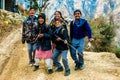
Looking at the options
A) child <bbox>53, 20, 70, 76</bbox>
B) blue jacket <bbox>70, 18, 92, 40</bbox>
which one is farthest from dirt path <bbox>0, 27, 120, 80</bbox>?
blue jacket <bbox>70, 18, 92, 40</bbox>

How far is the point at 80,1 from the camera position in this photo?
127 feet

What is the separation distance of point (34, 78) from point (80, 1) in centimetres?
2904

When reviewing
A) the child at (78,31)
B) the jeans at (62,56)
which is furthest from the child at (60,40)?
the child at (78,31)

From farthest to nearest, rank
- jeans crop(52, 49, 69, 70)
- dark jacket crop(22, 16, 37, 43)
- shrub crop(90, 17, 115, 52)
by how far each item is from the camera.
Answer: shrub crop(90, 17, 115, 52)
dark jacket crop(22, 16, 37, 43)
jeans crop(52, 49, 69, 70)

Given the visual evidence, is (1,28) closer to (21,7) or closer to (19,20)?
(19,20)

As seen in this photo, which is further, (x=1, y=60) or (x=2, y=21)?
(x=2, y=21)

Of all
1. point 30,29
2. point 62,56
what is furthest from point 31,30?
point 62,56

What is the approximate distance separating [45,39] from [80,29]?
1.01m

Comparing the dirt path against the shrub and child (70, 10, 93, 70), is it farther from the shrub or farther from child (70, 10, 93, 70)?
the shrub

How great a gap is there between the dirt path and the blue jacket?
1.10 metres

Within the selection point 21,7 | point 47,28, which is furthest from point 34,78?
point 21,7

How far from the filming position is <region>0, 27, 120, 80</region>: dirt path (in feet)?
34.2

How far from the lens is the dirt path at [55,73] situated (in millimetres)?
10438

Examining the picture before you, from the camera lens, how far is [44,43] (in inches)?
409
